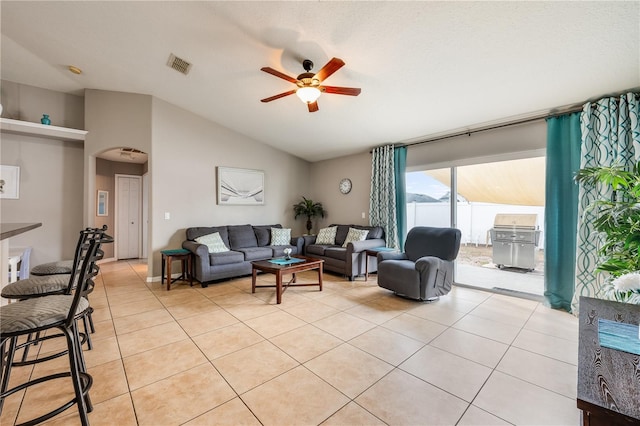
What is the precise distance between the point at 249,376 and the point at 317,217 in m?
5.04

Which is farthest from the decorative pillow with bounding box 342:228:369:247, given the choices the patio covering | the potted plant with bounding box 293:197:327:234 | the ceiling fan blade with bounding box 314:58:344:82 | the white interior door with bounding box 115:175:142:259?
the white interior door with bounding box 115:175:142:259

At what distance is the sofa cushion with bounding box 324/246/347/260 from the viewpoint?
4.82m

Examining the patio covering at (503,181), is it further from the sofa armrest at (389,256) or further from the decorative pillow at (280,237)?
the decorative pillow at (280,237)

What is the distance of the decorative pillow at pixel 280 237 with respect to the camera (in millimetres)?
5613

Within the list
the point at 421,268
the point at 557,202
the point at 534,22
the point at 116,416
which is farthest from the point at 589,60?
the point at 116,416

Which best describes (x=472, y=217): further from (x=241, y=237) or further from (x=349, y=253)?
(x=241, y=237)

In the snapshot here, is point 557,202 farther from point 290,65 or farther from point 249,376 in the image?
point 249,376

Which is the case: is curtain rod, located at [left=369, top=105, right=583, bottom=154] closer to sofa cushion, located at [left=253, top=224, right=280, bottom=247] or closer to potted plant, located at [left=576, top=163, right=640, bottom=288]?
potted plant, located at [left=576, top=163, right=640, bottom=288]

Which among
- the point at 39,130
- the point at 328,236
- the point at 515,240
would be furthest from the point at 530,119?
the point at 39,130

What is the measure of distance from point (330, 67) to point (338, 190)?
3.96 m

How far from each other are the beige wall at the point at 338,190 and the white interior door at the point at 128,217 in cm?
446

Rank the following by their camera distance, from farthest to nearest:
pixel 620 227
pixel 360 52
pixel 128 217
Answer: pixel 128 217 < pixel 360 52 < pixel 620 227

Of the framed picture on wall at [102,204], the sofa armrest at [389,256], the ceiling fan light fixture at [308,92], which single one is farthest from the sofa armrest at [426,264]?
the framed picture on wall at [102,204]

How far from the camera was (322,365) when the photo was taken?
209 cm
